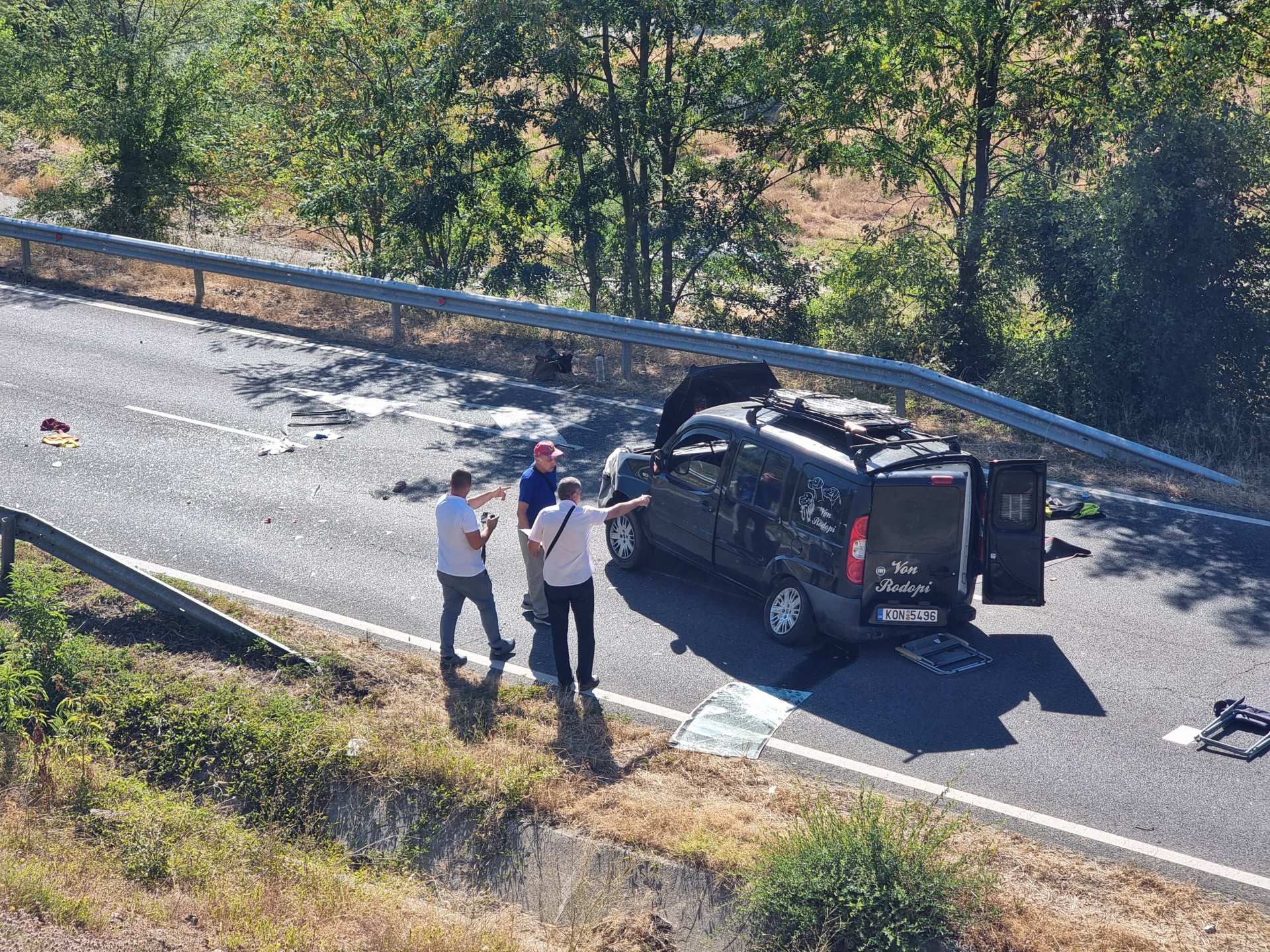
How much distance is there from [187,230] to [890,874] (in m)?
20.3

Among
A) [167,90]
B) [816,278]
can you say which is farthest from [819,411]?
[167,90]

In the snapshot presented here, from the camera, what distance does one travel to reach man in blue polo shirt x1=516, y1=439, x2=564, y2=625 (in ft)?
30.5

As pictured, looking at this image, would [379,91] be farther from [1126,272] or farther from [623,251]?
[1126,272]

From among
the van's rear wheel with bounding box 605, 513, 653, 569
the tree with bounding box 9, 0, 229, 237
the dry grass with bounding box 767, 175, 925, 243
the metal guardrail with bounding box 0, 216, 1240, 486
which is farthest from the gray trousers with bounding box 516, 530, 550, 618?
→ the dry grass with bounding box 767, 175, 925, 243

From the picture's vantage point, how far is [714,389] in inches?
450

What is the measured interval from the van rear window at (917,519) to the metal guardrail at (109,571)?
4.79m

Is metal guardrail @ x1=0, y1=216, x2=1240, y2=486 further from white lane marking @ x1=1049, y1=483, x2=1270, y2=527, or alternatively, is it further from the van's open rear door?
the van's open rear door

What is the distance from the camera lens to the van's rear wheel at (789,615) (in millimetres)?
9195

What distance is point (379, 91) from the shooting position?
63.8 feet

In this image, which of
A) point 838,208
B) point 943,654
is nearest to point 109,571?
point 943,654

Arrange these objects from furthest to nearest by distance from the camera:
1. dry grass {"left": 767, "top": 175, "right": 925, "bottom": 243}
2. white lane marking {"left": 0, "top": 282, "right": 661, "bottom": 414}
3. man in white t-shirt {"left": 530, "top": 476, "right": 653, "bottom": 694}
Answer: dry grass {"left": 767, "top": 175, "right": 925, "bottom": 243} < white lane marking {"left": 0, "top": 282, "right": 661, "bottom": 414} < man in white t-shirt {"left": 530, "top": 476, "right": 653, "bottom": 694}

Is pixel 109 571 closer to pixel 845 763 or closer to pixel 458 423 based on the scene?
pixel 458 423

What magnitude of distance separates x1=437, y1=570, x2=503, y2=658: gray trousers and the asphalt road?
0.47 meters

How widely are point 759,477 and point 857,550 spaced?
118cm
